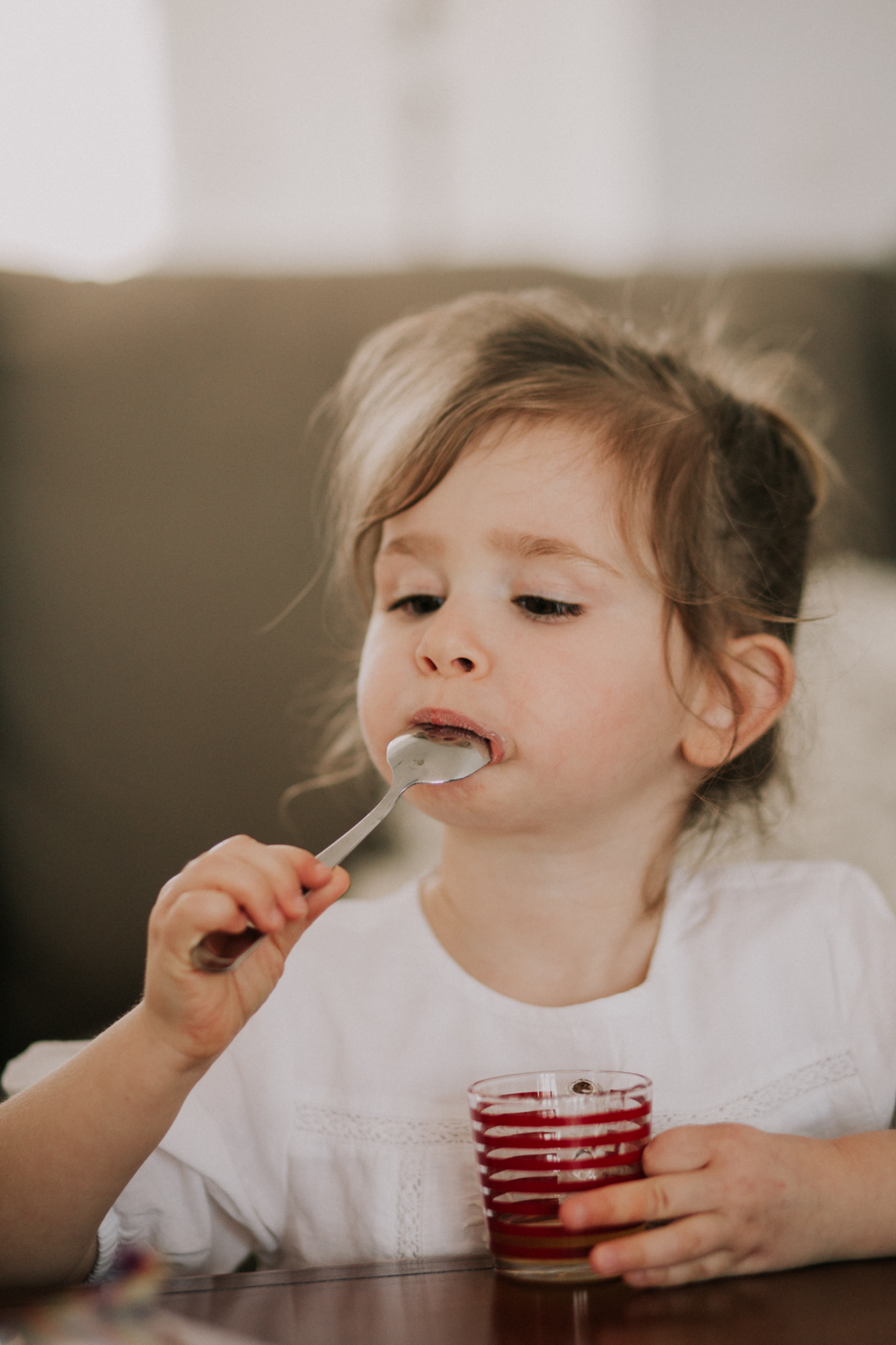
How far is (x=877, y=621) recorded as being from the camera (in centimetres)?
122

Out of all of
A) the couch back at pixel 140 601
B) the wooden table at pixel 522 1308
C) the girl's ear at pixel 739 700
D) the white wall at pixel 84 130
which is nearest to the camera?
the wooden table at pixel 522 1308

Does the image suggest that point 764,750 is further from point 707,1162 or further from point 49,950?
point 49,950

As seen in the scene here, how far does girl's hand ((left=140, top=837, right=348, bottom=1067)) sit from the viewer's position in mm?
512

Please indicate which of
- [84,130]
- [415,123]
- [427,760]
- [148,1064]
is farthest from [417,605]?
[415,123]

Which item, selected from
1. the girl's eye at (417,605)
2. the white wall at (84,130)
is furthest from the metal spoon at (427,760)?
the white wall at (84,130)

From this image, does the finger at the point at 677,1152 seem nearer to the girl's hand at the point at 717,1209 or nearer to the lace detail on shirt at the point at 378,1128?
the girl's hand at the point at 717,1209

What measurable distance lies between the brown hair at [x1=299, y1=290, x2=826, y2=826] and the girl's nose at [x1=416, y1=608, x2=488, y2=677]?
0.12m

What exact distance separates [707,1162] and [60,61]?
82.7 inches

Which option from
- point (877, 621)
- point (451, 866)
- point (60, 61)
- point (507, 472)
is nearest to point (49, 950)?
point (451, 866)

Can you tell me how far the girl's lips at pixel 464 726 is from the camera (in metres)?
0.70

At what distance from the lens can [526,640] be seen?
72 cm

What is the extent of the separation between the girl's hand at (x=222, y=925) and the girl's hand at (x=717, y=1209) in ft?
0.59

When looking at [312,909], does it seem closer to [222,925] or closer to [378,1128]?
[222,925]

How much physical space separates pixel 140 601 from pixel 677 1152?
0.84 metres
